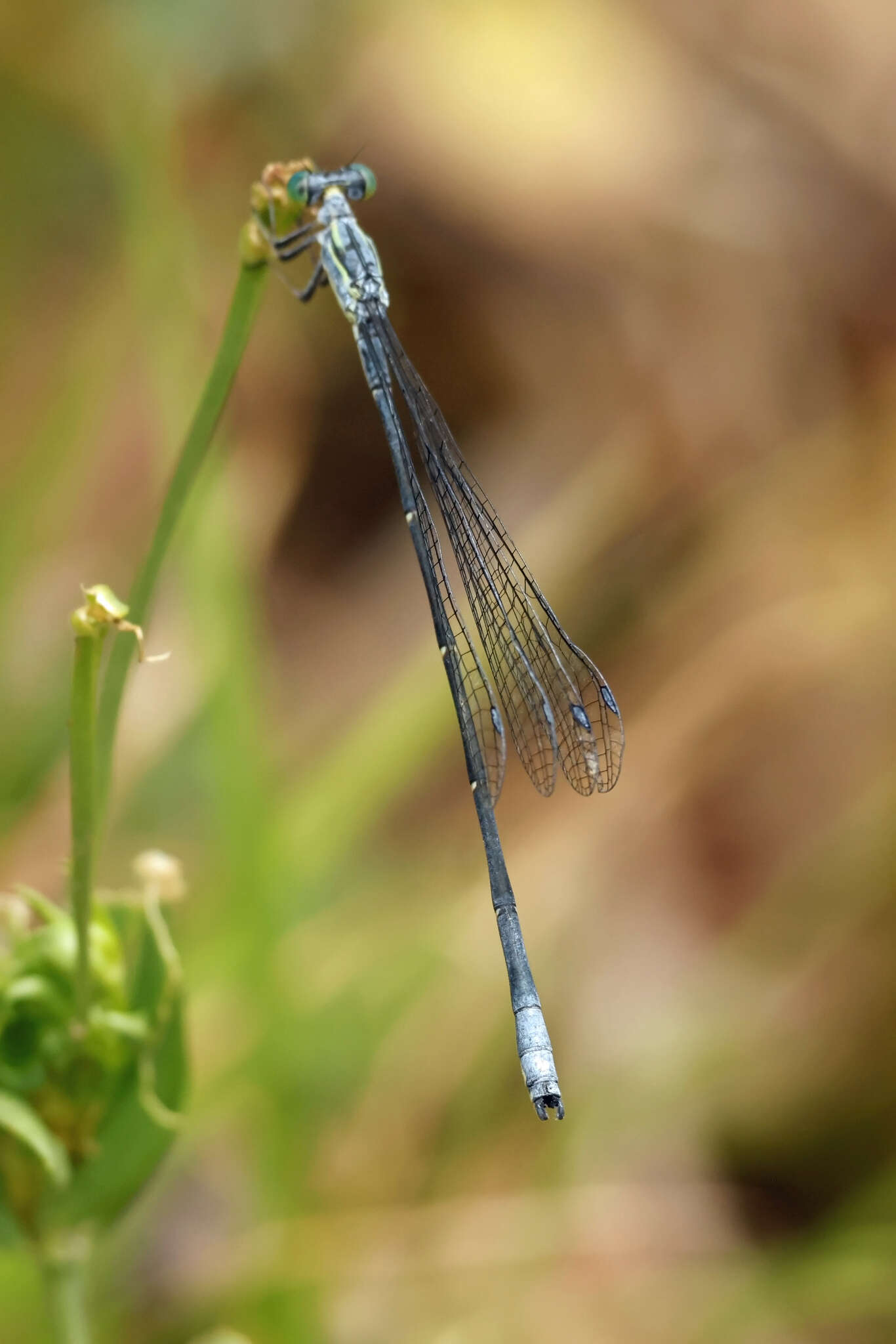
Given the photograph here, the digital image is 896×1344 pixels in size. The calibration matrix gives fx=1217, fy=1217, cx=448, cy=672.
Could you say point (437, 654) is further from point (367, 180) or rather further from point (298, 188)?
point (298, 188)

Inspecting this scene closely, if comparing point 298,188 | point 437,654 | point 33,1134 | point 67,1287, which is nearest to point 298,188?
point 298,188

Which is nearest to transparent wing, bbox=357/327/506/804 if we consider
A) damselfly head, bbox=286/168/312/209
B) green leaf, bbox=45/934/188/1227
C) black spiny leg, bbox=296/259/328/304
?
black spiny leg, bbox=296/259/328/304

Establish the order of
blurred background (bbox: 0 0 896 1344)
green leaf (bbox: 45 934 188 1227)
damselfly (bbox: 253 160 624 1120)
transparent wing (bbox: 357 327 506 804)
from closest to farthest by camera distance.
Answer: green leaf (bbox: 45 934 188 1227)
damselfly (bbox: 253 160 624 1120)
transparent wing (bbox: 357 327 506 804)
blurred background (bbox: 0 0 896 1344)

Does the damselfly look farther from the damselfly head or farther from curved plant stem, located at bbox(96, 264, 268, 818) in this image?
curved plant stem, located at bbox(96, 264, 268, 818)

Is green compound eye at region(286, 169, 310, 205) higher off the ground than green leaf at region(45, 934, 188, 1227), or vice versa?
green compound eye at region(286, 169, 310, 205)

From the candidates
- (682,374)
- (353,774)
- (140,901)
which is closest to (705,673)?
(682,374)

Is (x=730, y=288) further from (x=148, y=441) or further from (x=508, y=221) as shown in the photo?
(x=148, y=441)
